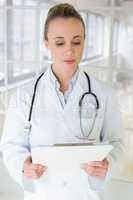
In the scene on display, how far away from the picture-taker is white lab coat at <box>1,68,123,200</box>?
49.2 inches

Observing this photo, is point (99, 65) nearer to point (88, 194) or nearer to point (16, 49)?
point (16, 49)

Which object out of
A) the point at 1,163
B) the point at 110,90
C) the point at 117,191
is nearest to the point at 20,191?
the point at 1,163

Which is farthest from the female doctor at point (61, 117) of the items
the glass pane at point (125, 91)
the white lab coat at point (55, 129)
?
the glass pane at point (125, 91)

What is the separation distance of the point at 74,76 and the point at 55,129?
23 cm

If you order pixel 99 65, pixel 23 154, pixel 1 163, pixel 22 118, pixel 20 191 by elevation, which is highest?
pixel 99 65

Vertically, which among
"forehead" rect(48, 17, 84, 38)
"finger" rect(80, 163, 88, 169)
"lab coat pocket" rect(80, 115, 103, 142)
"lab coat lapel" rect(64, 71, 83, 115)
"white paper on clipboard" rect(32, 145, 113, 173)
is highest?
"forehead" rect(48, 17, 84, 38)

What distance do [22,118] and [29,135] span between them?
0.08 metres

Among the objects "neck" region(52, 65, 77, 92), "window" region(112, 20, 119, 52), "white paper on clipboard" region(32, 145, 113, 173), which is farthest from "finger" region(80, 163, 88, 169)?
"window" region(112, 20, 119, 52)

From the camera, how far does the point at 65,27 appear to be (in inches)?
46.8

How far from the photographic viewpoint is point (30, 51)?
1947 millimetres

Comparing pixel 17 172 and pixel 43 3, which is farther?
pixel 43 3

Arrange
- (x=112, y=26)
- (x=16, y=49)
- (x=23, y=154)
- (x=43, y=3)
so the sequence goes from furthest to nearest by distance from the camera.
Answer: (x=16, y=49) < (x=43, y=3) < (x=112, y=26) < (x=23, y=154)

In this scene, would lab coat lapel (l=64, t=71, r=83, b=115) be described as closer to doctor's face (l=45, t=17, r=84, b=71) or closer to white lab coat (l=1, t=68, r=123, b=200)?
white lab coat (l=1, t=68, r=123, b=200)

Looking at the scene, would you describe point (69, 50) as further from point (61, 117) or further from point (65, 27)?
point (61, 117)
